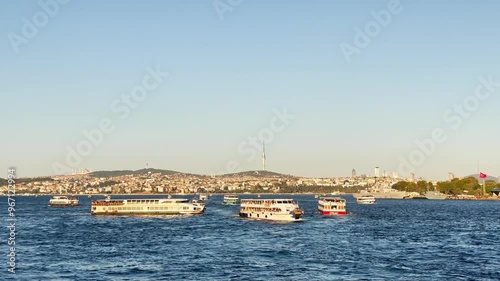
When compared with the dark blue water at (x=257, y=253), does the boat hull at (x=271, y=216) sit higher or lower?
higher

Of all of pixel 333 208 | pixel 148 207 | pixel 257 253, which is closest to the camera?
pixel 257 253

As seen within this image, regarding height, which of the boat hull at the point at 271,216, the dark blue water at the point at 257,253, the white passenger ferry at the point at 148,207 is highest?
the white passenger ferry at the point at 148,207

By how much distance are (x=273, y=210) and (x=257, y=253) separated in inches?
2027

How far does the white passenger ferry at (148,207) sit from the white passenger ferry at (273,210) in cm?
1496

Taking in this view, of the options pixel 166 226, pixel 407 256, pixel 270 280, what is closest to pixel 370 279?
pixel 270 280

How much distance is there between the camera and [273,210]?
385ft

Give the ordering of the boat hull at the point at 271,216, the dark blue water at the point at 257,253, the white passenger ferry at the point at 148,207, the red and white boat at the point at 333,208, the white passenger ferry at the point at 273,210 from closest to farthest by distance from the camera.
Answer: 1. the dark blue water at the point at 257,253
2. the boat hull at the point at 271,216
3. the white passenger ferry at the point at 273,210
4. the white passenger ferry at the point at 148,207
5. the red and white boat at the point at 333,208

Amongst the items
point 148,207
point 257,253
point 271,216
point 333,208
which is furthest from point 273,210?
point 257,253

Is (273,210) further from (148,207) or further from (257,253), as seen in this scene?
(257,253)

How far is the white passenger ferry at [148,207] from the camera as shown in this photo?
13662cm

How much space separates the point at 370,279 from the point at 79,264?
2970 centimetres

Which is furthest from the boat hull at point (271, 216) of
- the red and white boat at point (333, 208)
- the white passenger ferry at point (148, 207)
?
the red and white boat at point (333, 208)

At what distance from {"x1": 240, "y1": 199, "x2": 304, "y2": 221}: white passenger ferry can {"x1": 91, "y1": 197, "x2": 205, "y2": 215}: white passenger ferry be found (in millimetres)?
14958

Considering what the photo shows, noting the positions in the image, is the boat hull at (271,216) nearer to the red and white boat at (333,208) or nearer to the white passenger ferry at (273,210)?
the white passenger ferry at (273,210)
